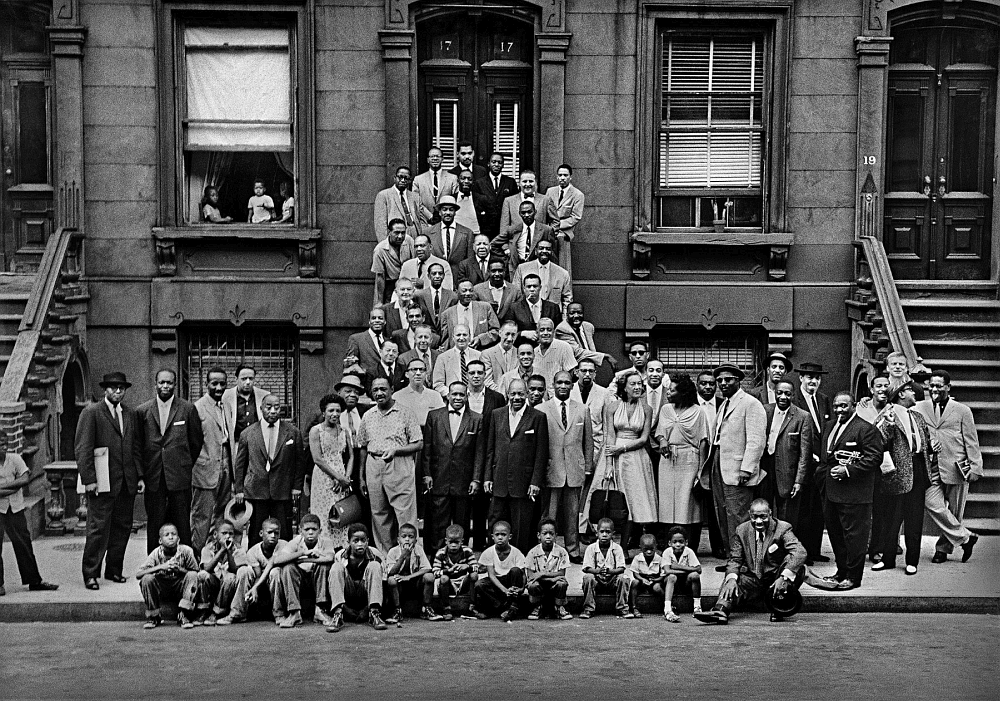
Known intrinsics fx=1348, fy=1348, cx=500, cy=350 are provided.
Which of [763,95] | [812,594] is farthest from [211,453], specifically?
[763,95]

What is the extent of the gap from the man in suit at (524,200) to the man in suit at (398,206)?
3.53 ft

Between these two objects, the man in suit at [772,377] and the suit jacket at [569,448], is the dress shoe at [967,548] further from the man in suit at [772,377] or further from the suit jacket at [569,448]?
the suit jacket at [569,448]

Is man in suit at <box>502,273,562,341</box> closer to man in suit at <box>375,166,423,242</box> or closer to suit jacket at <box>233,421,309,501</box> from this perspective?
man in suit at <box>375,166,423,242</box>

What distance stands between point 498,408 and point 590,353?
207 centimetres

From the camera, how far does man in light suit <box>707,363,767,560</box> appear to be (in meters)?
13.4

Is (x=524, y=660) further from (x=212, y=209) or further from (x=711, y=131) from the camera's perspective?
(x=711, y=131)

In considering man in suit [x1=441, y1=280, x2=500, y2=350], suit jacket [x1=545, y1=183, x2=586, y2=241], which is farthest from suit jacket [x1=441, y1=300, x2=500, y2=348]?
suit jacket [x1=545, y1=183, x2=586, y2=241]

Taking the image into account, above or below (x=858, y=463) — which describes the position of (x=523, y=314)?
above

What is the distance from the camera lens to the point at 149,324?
18.0 metres

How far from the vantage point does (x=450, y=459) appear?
1335 centimetres

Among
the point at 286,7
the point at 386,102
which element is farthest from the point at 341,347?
the point at 286,7

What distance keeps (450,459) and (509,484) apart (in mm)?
634

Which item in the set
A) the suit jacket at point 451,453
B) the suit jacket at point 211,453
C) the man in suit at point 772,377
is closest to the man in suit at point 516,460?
the suit jacket at point 451,453

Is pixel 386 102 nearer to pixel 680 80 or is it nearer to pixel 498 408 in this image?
pixel 680 80
